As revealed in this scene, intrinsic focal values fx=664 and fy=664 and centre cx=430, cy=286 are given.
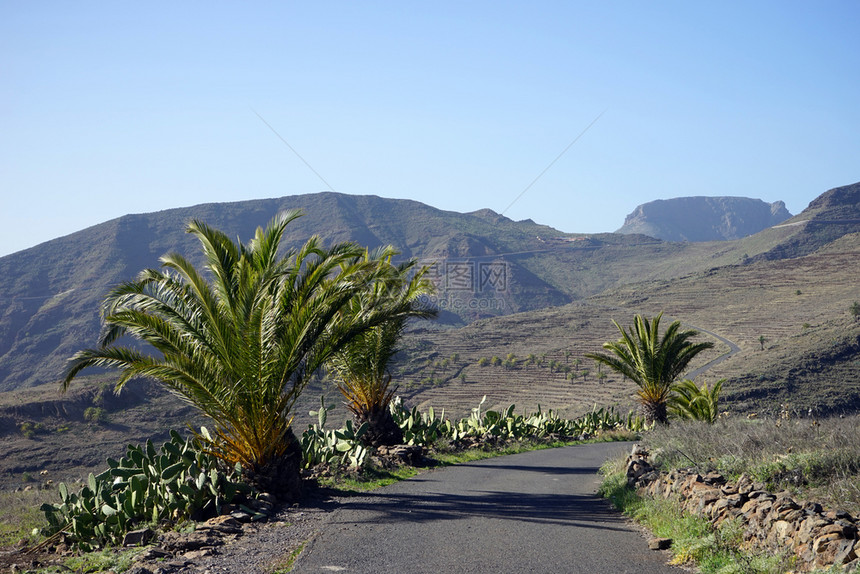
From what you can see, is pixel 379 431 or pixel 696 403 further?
pixel 696 403

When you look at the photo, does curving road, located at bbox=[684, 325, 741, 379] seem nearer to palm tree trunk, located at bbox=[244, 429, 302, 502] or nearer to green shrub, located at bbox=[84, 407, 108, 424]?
green shrub, located at bbox=[84, 407, 108, 424]

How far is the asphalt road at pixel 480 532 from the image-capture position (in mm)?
6582

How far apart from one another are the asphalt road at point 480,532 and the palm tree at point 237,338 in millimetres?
1716

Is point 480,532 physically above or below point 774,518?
below

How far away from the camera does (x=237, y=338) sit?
9.83 metres

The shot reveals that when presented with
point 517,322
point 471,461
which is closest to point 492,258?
point 517,322

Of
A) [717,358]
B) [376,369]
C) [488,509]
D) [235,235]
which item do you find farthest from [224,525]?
[235,235]

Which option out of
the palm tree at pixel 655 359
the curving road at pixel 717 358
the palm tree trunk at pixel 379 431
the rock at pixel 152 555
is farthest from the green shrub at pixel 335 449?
the curving road at pixel 717 358

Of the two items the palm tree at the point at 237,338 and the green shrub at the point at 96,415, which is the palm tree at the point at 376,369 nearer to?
the palm tree at the point at 237,338

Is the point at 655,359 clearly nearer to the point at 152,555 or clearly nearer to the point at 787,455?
the point at 787,455

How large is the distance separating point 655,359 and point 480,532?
1727 centimetres

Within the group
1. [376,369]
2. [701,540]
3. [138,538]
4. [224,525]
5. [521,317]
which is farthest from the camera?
[521,317]

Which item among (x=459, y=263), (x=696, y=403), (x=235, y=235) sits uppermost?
(x=235, y=235)

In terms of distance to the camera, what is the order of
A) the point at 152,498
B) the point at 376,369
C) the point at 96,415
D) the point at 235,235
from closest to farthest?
the point at 152,498
the point at 376,369
the point at 96,415
the point at 235,235
